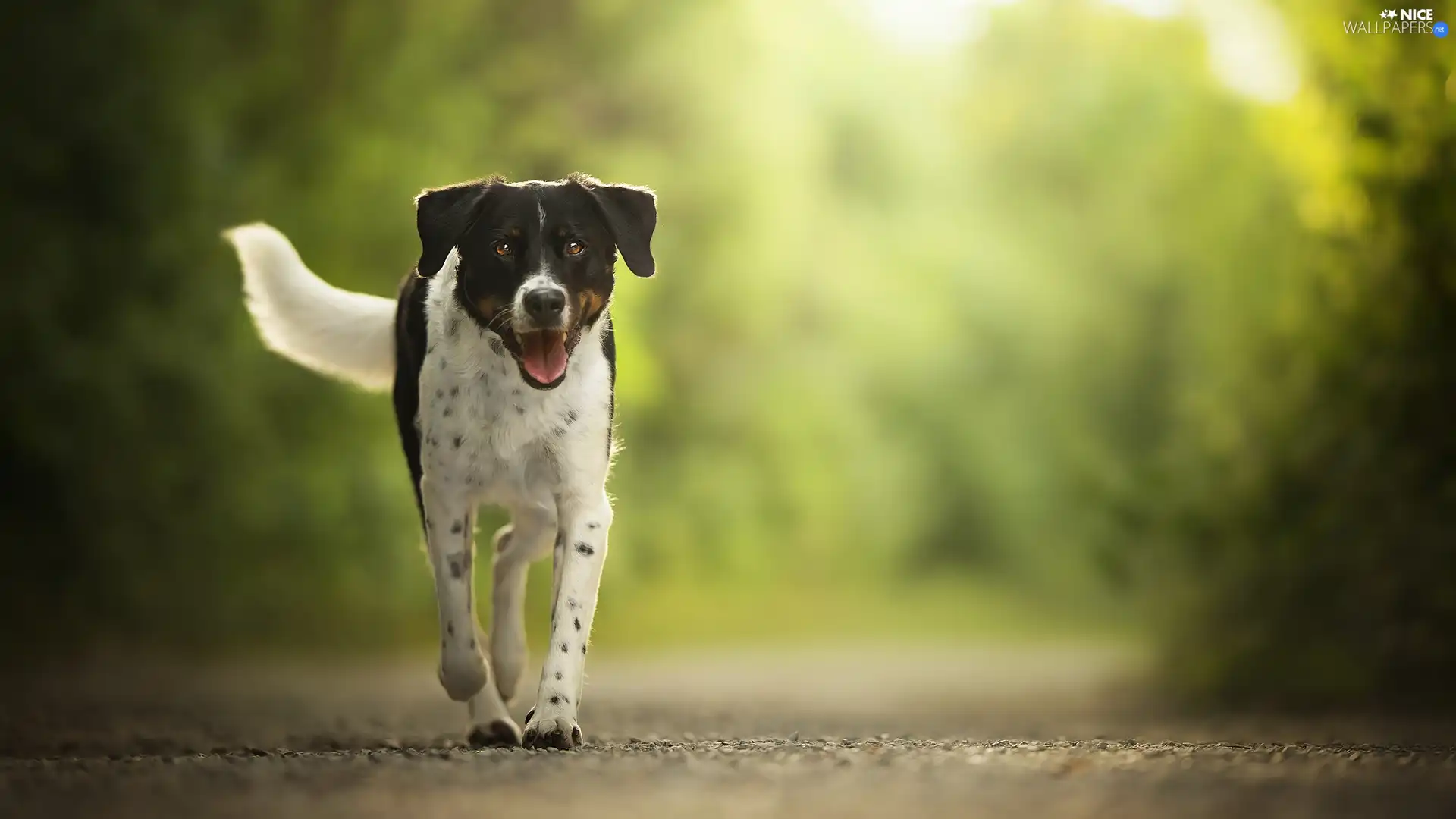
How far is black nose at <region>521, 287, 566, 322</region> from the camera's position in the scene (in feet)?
17.6

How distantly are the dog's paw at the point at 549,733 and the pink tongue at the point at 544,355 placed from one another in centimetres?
112

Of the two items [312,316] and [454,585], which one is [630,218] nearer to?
[454,585]

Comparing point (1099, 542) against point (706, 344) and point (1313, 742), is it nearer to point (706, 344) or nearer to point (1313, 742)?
point (1313, 742)

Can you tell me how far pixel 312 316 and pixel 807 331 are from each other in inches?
570

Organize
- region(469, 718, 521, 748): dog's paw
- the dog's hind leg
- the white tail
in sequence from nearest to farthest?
region(469, 718, 521, 748): dog's paw < the dog's hind leg < the white tail

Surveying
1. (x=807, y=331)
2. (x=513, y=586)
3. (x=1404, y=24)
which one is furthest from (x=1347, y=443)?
(x=807, y=331)

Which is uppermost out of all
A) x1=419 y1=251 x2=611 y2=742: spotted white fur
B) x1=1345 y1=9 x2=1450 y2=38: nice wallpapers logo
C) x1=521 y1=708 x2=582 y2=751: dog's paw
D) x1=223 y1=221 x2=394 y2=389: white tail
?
x1=1345 y1=9 x2=1450 y2=38: nice wallpapers logo

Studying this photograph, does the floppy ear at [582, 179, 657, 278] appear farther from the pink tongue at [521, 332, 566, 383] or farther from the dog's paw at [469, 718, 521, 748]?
the dog's paw at [469, 718, 521, 748]

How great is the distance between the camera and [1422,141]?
9.21 meters

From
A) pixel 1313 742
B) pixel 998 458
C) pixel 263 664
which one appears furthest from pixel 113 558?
pixel 998 458

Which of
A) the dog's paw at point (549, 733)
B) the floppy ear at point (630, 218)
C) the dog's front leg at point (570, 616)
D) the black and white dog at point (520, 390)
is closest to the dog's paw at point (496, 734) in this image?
the black and white dog at point (520, 390)

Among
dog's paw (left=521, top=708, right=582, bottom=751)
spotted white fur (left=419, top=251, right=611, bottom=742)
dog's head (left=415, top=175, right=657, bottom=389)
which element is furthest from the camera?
spotted white fur (left=419, top=251, right=611, bottom=742)

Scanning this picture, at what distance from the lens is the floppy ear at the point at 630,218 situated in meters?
5.77

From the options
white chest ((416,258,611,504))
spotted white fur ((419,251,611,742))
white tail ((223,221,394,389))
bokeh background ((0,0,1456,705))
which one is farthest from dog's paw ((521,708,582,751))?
bokeh background ((0,0,1456,705))
